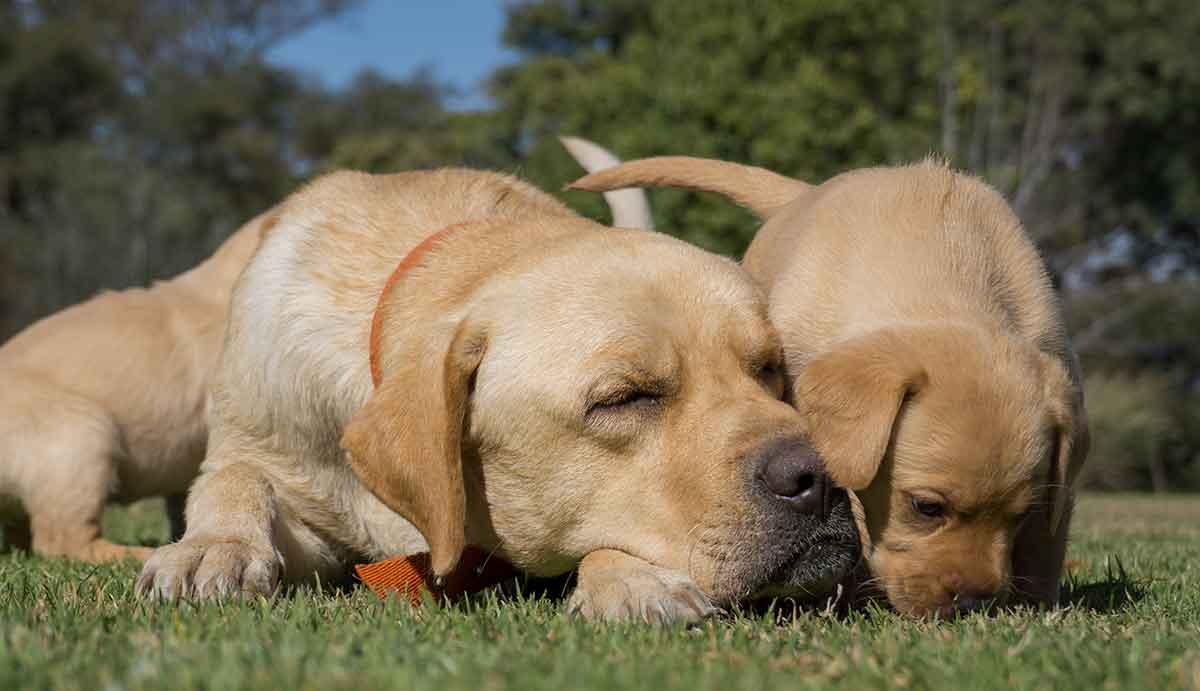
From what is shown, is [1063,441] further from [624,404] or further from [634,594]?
[634,594]

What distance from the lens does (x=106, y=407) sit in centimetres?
661

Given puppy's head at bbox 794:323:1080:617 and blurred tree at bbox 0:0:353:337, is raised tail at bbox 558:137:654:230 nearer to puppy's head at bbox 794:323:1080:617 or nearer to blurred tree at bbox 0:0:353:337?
puppy's head at bbox 794:323:1080:617

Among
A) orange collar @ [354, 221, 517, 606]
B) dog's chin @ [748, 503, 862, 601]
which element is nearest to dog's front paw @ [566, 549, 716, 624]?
dog's chin @ [748, 503, 862, 601]

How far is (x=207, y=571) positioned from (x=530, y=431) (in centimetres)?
108

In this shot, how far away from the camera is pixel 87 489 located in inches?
246

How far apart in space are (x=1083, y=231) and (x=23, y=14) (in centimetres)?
3232

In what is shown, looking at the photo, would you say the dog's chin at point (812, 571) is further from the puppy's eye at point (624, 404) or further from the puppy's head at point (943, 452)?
the puppy's eye at point (624, 404)

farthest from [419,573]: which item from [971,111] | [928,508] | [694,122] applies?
[971,111]

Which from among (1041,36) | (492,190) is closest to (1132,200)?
(1041,36)

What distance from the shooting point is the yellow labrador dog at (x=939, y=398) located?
3.90m

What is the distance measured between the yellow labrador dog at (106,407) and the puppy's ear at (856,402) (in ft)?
11.4

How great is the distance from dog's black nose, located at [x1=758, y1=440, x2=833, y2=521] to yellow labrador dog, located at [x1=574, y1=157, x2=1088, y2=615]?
0.45 m

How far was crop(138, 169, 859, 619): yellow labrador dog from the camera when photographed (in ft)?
11.0

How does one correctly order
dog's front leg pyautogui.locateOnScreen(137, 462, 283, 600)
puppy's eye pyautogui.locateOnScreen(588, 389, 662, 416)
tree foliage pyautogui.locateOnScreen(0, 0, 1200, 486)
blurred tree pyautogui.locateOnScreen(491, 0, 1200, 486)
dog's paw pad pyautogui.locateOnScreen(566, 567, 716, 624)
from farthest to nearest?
tree foliage pyautogui.locateOnScreen(0, 0, 1200, 486), blurred tree pyautogui.locateOnScreen(491, 0, 1200, 486), dog's front leg pyautogui.locateOnScreen(137, 462, 283, 600), puppy's eye pyautogui.locateOnScreen(588, 389, 662, 416), dog's paw pad pyautogui.locateOnScreen(566, 567, 716, 624)
